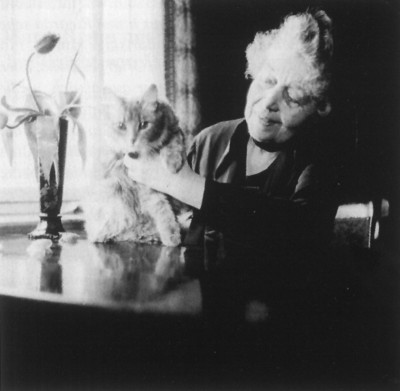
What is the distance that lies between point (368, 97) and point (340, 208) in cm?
28

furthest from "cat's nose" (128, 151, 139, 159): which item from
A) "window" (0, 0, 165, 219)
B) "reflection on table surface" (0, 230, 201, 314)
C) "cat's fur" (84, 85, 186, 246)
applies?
"reflection on table surface" (0, 230, 201, 314)

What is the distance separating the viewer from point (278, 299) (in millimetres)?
951

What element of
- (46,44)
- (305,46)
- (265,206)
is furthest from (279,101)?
(46,44)

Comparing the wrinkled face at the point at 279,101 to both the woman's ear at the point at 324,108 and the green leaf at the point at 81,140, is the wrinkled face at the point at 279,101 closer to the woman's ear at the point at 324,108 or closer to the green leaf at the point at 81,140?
the woman's ear at the point at 324,108

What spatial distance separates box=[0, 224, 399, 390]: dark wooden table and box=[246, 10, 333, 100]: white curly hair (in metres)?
0.50

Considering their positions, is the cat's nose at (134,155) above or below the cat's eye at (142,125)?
below

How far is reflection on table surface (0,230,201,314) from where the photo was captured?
93 cm

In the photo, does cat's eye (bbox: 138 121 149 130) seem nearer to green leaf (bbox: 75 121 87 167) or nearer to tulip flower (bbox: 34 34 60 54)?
green leaf (bbox: 75 121 87 167)

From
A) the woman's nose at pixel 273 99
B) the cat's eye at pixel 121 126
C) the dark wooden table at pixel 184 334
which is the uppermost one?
the woman's nose at pixel 273 99

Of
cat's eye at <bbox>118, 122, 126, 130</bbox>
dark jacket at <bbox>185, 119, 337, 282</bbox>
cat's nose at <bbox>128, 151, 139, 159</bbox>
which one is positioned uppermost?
cat's eye at <bbox>118, 122, 126, 130</bbox>

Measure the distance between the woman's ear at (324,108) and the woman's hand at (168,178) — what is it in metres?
0.33

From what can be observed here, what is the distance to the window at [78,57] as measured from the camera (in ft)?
Result: 4.06

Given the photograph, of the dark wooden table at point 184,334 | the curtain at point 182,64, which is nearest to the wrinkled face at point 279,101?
the curtain at point 182,64

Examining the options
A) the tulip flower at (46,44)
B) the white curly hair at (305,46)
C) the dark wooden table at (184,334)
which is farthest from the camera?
the tulip flower at (46,44)
